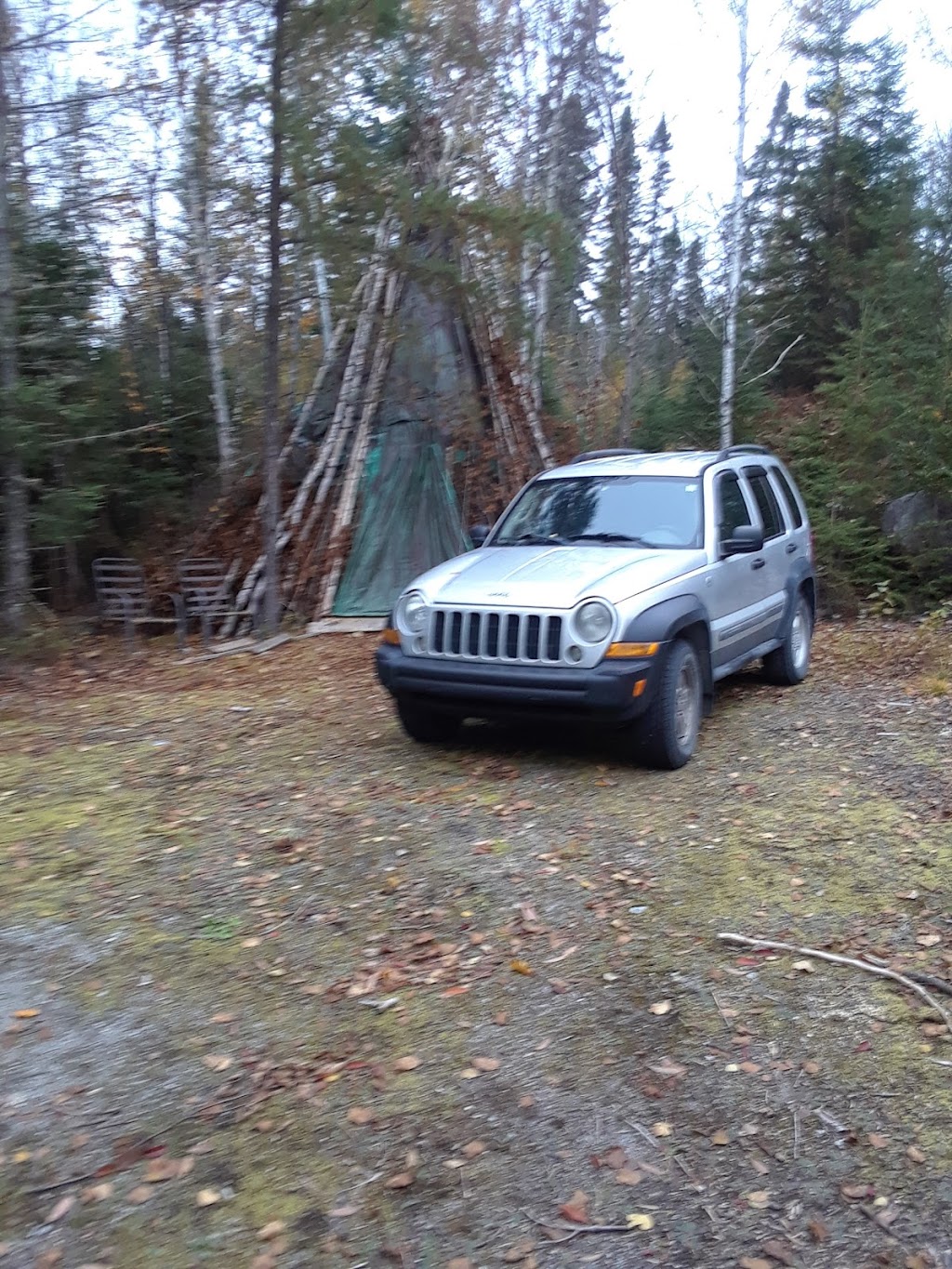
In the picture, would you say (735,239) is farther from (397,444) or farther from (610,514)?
(610,514)

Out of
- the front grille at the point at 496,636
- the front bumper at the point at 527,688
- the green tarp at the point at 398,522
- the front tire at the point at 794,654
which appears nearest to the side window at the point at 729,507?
the front tire at the point at 794,654

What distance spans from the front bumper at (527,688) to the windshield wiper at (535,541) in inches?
54.7

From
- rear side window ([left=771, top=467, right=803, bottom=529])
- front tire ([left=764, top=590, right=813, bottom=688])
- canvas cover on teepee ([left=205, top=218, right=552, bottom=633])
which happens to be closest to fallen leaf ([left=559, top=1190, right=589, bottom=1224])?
front tire ([left=764, top=590, right=813, bottom=688])

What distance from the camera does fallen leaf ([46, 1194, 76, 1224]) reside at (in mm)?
2801

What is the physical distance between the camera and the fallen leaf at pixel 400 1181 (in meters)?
2.91

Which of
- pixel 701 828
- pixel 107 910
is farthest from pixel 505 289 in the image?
pixel 107 910

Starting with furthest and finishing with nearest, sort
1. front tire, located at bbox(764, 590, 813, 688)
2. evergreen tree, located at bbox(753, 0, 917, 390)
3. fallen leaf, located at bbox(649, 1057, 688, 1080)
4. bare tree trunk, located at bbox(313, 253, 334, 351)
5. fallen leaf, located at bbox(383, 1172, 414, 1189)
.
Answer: evergreen tree, located at bbox(753, 0, 917, 390)
bare tree trunk, located at bbox(313, 253, 334, 351)
front tire, located at bbox(764, 590, 813, 688)
fallen leaf, located at bbox(649, 1057, 688, 1080)
fallen leaf, located at bbox(383, 1172, 414, 1189)

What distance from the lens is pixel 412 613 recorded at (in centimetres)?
649

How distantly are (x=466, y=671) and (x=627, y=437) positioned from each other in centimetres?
1501

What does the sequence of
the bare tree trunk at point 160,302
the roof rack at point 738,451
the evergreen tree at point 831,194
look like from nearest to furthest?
the roof rack at point 738,451, the bare tree trunk at point 160,302, the evergreen tree at point 831,194

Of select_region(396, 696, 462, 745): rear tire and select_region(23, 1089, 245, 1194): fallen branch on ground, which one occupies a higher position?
select_region(396, 696, 462, 745): rear tire

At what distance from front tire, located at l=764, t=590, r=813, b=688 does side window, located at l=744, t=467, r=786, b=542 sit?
678mm

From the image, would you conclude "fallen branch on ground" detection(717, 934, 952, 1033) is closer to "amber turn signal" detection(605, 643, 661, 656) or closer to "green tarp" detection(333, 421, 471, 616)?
"amber turn signal" detection(605, 643, 661, 656)

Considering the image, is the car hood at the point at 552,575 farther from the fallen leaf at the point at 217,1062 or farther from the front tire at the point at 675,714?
the fallen leaf at the point at 217,1062
